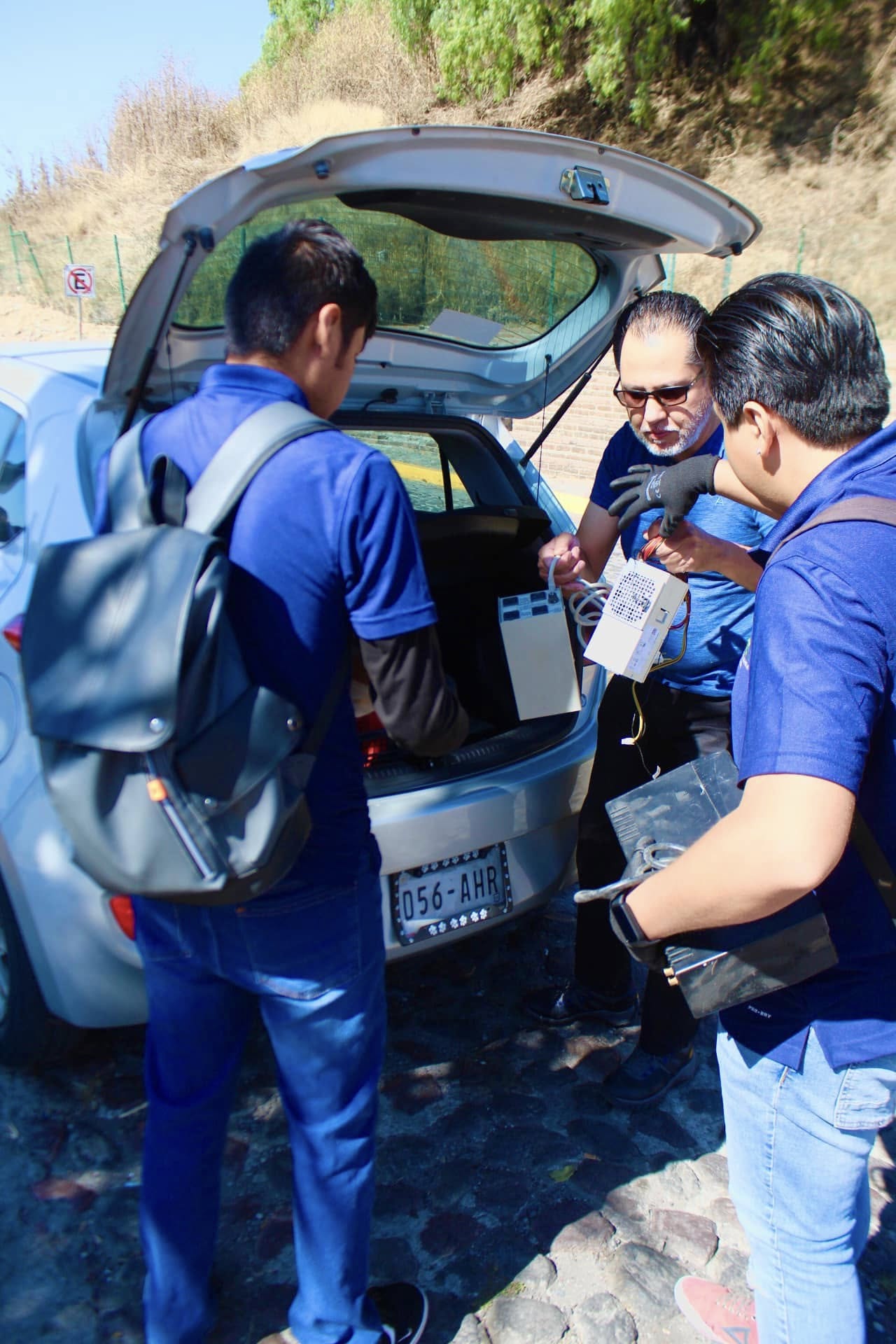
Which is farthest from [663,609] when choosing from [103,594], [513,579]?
[103,594]

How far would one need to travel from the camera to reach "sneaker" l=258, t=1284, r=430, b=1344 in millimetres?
1729

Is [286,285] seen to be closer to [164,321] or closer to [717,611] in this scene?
[164,321]

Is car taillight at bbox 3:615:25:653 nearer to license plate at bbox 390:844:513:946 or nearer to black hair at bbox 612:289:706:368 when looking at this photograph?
license plate at bbox 390:844:513:946

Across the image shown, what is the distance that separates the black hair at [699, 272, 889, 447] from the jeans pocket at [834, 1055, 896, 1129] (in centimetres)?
83

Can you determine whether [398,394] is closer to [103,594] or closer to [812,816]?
[103,594]

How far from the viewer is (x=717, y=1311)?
5.97 ft

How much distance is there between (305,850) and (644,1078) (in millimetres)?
1432

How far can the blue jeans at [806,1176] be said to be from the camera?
126cm

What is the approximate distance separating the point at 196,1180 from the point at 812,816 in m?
1.19

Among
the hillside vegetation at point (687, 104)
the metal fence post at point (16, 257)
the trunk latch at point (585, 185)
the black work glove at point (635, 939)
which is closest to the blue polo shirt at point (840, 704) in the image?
the black work glove at point (635, 939)

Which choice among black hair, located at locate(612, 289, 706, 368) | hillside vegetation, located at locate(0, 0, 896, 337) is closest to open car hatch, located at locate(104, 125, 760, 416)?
black hair, located at locate(612, 289, 706, 368)

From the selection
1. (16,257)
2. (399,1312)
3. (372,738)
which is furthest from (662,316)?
(16,257)

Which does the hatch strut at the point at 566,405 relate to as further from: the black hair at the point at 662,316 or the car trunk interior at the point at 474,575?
the black hair at the point at 662,316

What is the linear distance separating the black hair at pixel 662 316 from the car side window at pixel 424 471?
121cm
